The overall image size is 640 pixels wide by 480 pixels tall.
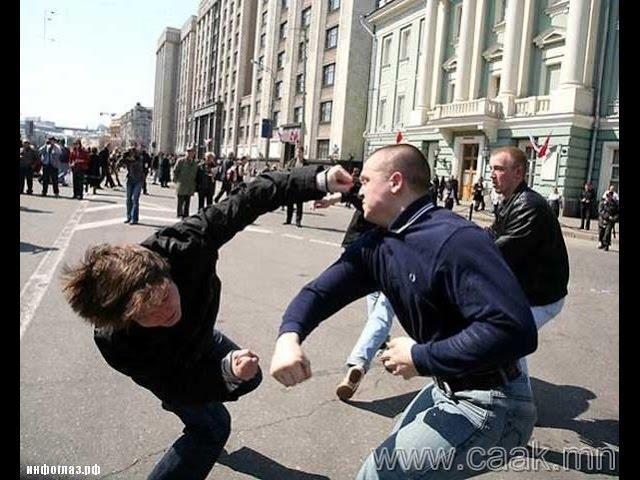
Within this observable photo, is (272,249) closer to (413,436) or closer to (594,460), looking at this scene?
(594,460)

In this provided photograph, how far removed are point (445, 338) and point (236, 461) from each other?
1.80 metres

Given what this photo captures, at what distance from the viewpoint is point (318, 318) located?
6.89ft

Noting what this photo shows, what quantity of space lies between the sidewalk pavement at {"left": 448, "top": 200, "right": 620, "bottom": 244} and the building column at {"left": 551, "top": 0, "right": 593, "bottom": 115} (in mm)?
5069

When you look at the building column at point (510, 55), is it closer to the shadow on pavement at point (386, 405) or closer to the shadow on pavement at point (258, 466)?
the shadow on pavement at point (386, 405)

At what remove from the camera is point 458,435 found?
1867 millimetres

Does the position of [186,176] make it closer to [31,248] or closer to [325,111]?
[31,248]

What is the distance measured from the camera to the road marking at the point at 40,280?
5.55 meters

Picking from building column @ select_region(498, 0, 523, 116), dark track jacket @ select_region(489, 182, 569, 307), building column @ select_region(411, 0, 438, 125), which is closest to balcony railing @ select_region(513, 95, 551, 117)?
building column @ select_region(498, 0, 523, 116)

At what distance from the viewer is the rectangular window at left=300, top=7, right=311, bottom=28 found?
4975 cm

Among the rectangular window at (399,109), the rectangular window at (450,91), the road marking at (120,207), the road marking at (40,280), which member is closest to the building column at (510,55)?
the rectangular window at (450,91)

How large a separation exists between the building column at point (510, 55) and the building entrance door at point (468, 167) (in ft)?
9.59

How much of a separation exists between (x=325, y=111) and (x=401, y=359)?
45.7 m

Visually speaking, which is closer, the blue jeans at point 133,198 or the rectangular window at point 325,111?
the blue jeans at point 133,198
